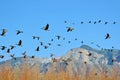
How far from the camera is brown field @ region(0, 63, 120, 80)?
7980mm

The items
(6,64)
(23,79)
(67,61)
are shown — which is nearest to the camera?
(23,79)

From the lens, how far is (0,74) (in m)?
7.97

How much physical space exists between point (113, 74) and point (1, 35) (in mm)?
3158

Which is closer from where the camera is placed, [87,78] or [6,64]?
[6,64]

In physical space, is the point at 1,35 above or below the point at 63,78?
above

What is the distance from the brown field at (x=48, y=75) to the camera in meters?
7.98

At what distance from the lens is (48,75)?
29.0 feet

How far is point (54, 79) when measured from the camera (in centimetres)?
859

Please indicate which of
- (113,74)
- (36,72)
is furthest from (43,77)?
(113,74)

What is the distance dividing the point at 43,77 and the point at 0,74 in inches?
59.8

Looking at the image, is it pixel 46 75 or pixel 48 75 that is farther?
pixel 46 75

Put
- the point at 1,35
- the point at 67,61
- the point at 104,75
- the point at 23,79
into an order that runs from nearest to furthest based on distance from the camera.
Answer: the point at 1,35 < the point at 23,79 < the point at 104,75 < the point at 67,61

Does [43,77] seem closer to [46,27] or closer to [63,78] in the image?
[63,78]

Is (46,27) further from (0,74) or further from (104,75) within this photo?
(104,75)
